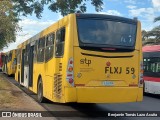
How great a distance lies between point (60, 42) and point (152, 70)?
30.1 ft

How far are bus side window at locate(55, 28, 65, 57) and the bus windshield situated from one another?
30.9 inches

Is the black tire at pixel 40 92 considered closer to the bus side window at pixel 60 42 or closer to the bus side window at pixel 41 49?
the bus side window at pixel 41 49

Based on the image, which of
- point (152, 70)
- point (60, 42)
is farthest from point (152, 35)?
point (60, 42)

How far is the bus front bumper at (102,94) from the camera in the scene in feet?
36.9

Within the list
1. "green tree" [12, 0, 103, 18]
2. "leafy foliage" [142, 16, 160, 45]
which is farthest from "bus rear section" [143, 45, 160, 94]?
"leafy foliage" [142, 16, 160, 45]

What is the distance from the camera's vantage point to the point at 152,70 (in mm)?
20344

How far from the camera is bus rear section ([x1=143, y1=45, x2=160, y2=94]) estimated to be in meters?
19.7

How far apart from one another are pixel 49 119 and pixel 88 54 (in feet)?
7.59

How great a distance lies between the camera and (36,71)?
55.4 ft

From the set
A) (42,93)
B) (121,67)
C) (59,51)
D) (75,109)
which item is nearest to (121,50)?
(121,67)

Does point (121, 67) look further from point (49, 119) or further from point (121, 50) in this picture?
point (49, 119)

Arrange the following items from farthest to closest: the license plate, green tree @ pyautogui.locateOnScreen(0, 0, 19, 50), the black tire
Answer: green tree @ pyautogui.locateOnScreen(0, 0, 19, 50)
the black tire
the license plate

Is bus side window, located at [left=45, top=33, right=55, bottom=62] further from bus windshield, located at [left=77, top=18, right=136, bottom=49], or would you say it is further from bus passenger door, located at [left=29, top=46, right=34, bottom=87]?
bus passenger door, located at [left=29, top=46, right=34, bottom=87]

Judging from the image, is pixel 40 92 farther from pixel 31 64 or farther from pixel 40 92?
pixel 31 64
